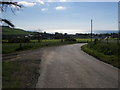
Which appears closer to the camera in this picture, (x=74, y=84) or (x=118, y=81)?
(x=74, y=84)

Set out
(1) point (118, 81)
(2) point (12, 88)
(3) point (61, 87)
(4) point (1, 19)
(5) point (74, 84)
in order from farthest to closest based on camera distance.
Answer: (4) point (1, 19), (1) point (118, 81), (5) point (74, 84), (3) point (61, 87), (2) point (12, 88)

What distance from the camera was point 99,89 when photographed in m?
7.29

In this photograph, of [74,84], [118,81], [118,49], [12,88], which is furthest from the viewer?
[118,49]

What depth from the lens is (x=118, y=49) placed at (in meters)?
20.5

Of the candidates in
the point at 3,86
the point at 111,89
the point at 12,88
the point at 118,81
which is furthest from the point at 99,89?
the point at 3,86

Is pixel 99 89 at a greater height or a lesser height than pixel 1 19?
lesser

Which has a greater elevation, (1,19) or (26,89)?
(1,19)

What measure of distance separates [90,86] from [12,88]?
3.15 metres

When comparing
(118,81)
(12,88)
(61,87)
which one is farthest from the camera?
(118,81)

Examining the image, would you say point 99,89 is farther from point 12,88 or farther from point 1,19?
point 1,19

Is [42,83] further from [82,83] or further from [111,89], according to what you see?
[111,89]

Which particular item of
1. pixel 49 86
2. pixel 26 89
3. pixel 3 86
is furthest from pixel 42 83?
pixel 3 86

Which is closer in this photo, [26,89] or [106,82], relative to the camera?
[26,89]

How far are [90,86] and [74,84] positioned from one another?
0.74 meters
